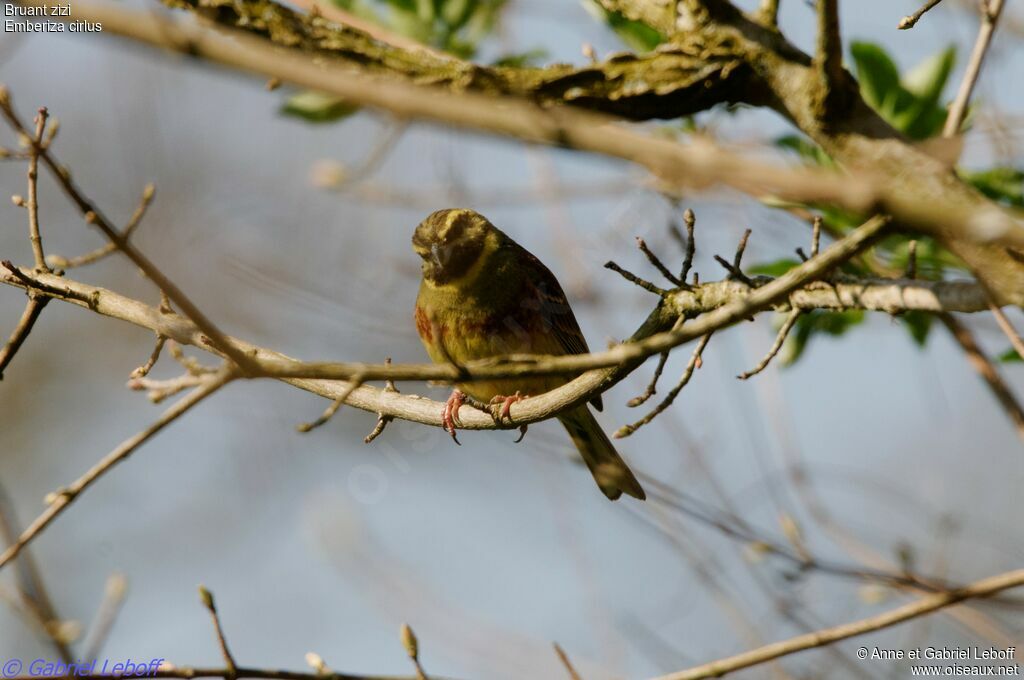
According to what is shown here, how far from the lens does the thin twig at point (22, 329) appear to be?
2.87 m

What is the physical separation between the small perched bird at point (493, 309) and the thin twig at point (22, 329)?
1.75 m

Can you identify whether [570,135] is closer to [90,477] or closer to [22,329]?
[90,477]

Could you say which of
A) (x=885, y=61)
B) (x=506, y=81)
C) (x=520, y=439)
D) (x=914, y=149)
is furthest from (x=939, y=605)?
(x=885, y=61)

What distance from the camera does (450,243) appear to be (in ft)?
16.0

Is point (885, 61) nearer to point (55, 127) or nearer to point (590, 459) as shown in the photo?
point (590, 459)

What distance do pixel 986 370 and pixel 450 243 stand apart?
2270 mm

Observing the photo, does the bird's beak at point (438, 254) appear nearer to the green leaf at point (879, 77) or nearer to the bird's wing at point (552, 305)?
the bird's wing at point (552, 305)

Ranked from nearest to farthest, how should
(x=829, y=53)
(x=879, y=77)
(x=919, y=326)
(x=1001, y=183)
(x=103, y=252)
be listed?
(x=829, y=53) → (x=103, y=252) → (x=1001, y=183) → (x=879, y=77) → (x=919, y=326)

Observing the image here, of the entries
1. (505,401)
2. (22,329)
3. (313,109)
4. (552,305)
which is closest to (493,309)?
(552,305)

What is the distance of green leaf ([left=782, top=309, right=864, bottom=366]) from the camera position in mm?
4125

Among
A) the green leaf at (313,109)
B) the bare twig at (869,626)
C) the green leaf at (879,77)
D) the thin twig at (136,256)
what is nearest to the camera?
the thin twig at (136,256)

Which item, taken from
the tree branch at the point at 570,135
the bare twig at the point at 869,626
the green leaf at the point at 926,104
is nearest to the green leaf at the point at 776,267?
the green leaf at the point at 926,104

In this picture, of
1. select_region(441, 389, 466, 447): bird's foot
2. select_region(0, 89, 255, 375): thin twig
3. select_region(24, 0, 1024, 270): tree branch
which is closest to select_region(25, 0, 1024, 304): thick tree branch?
select_region(24, 0, 1024, 270): tree branch

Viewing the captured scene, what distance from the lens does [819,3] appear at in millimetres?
2482
